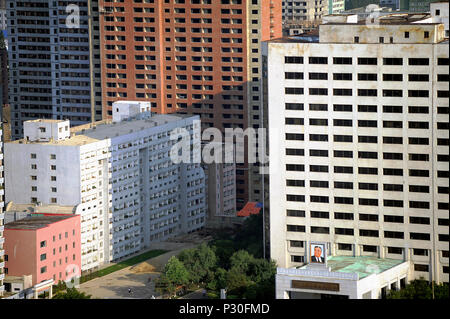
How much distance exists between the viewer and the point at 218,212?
149625 millimetres

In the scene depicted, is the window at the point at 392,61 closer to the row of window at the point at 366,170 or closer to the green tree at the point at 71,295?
the row of window at the point at 366,170

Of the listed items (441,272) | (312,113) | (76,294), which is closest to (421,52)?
(312,113)

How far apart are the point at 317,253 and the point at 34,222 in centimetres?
2690

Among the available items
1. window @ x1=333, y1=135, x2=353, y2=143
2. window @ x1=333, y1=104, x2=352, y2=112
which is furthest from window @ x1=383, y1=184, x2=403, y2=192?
window @ x1=333, y1=104, x2=352, y2=112

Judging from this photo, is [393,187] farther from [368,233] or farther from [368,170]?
[368,233]

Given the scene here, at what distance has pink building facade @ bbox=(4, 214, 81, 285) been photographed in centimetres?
11650

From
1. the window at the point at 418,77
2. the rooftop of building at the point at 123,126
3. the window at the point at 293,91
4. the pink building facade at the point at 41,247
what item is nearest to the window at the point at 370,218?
the window at the point at 293,91

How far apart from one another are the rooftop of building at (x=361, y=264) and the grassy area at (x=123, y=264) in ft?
83.8

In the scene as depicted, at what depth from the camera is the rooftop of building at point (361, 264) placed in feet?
348

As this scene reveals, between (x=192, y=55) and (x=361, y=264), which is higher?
(x=192, y=55)

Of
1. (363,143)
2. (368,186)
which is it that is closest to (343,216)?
(368,186)

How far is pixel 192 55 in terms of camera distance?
163125 millimetres

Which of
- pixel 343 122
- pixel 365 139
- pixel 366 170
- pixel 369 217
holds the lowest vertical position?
pixel 369 217

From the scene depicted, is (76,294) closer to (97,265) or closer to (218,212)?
(97,265)
